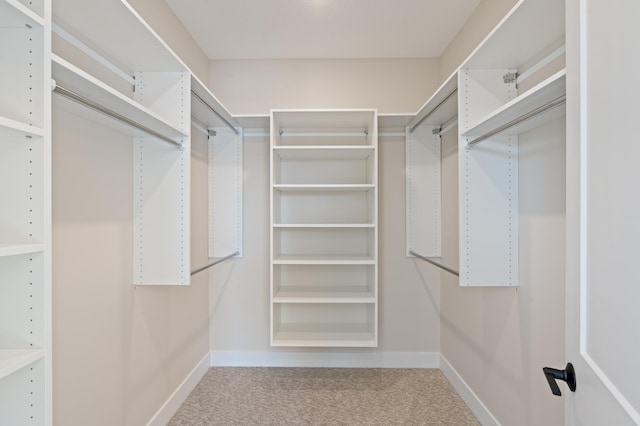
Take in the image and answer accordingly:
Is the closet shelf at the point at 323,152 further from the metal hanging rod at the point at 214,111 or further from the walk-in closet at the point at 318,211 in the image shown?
→ the metal hanging rod at the point at 214,111

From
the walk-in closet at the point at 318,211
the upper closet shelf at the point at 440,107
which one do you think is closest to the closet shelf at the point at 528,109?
the walk-in closet at the point at 318,211

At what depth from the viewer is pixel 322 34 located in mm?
2336

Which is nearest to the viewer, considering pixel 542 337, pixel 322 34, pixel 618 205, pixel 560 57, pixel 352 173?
pixel 618 205

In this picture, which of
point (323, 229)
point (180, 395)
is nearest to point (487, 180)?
point (323, 229)

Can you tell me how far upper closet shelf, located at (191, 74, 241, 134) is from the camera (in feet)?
5.94

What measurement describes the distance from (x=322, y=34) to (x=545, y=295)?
2165 mm

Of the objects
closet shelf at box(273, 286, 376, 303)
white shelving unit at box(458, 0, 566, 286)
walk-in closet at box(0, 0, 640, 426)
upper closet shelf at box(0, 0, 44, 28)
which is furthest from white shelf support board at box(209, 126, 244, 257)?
upper closet shelf at box(0, 0, 44, 28)

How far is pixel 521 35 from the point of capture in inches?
51.2

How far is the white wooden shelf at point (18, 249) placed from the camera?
69 cm

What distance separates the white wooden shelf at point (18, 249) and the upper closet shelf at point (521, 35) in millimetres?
1645

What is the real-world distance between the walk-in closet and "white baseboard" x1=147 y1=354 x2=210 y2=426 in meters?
0.02

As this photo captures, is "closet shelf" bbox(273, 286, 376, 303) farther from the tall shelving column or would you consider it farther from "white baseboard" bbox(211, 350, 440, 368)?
the tall shelving column

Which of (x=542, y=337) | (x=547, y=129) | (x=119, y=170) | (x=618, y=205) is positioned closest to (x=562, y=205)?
(x=547, y=129)

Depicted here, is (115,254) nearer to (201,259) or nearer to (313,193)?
(201,259)
